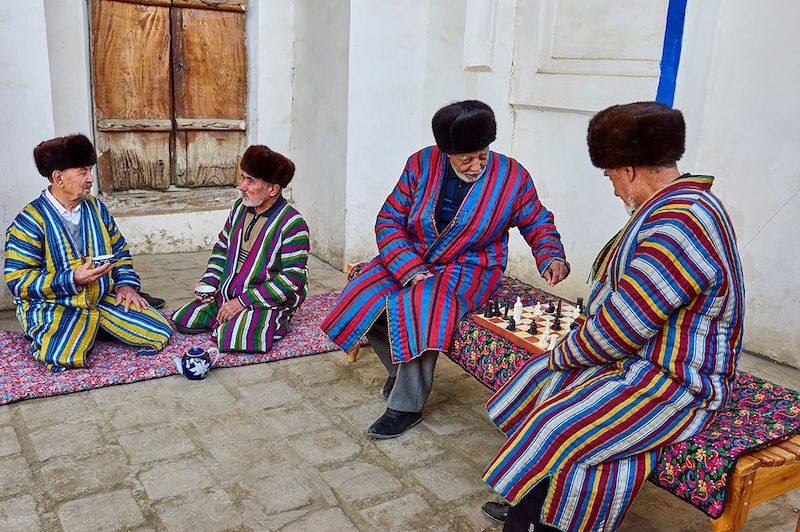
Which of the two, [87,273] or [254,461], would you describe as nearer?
[254,461]

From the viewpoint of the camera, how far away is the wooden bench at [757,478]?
7.22 ft

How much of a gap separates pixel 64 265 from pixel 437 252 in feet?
6.68

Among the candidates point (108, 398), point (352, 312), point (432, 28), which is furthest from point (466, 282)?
point (432, 28)

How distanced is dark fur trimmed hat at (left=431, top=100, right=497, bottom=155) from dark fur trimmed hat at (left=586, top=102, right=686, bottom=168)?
3.12 feet

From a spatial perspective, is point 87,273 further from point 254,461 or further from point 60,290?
point 254,461

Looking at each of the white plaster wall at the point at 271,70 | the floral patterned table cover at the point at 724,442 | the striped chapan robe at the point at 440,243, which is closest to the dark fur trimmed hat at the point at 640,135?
the floral patterned table cover at the point at 724,442

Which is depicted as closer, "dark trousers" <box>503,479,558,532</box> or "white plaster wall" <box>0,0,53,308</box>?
"dark trousers" <box>503,479,558,532</box>

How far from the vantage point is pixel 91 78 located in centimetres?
591

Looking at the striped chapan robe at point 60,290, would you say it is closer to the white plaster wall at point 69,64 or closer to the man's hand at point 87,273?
Answer: the man's hand at point 87,273

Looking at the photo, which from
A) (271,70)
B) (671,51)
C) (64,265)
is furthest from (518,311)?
(271,70)

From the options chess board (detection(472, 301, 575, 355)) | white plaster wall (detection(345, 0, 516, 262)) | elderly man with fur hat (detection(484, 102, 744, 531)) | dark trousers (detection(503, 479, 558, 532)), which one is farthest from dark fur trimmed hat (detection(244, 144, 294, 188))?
dark trousers (detection(503, 479, 558, 532))

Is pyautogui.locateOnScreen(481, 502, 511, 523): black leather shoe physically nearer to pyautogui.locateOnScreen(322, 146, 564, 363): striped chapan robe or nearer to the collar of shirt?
pyautogui.locateOnScreen(322, 146, 564, 363): striped chapan robe

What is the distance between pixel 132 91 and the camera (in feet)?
20.2

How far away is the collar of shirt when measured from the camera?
402 centimetres
